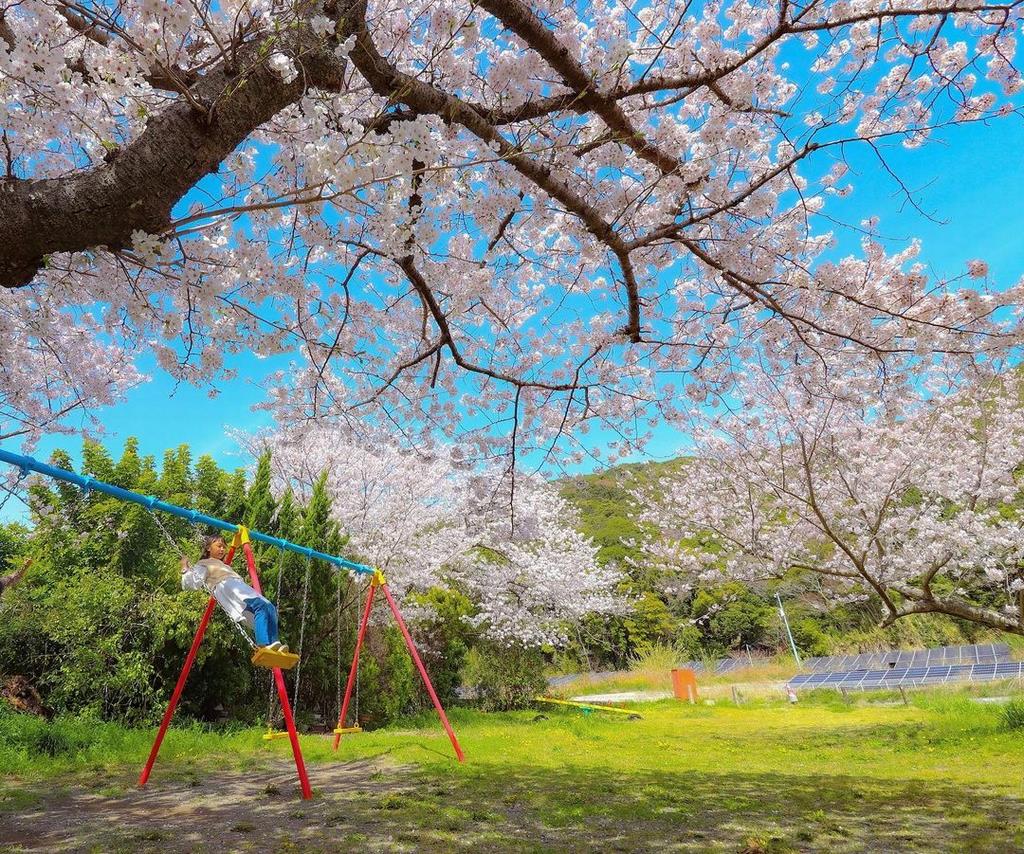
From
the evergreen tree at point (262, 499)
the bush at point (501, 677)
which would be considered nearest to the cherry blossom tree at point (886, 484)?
the bush at point (501, 677)

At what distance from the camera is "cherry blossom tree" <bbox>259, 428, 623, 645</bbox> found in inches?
406

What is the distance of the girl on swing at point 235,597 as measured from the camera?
3.78m

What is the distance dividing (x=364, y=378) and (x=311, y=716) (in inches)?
236

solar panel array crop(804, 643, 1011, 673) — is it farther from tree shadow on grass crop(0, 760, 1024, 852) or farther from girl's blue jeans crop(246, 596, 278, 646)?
girl's blue jeans crop(246, 596, 278, 646)

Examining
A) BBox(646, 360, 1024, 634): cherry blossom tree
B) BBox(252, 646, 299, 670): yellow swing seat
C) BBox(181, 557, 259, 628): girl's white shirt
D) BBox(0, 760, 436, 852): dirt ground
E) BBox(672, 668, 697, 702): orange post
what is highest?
BBox(646, 360, 1024, 634): cherry blossom tree

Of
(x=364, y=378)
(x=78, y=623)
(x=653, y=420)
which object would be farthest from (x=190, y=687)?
(x=653, y=420)

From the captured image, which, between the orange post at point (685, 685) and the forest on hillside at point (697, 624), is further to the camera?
the forest on hillside at point (697, 624)

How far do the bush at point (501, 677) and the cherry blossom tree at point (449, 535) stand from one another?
376 millimetres

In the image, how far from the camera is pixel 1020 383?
8.23 m

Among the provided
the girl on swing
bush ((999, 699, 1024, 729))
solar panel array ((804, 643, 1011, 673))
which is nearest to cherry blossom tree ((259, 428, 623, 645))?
the girl on swing

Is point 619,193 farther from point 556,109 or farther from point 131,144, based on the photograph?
point 131,144

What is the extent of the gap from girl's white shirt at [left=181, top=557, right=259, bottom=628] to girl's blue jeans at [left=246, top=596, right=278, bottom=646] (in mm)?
78

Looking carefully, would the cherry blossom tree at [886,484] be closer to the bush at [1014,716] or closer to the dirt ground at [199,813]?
the bush at [1014,716]

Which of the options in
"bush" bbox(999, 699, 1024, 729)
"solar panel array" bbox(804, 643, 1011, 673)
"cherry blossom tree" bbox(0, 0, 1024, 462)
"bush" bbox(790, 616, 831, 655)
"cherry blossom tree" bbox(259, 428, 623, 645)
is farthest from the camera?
"bush" bbox(790, 616, 831, 655)
